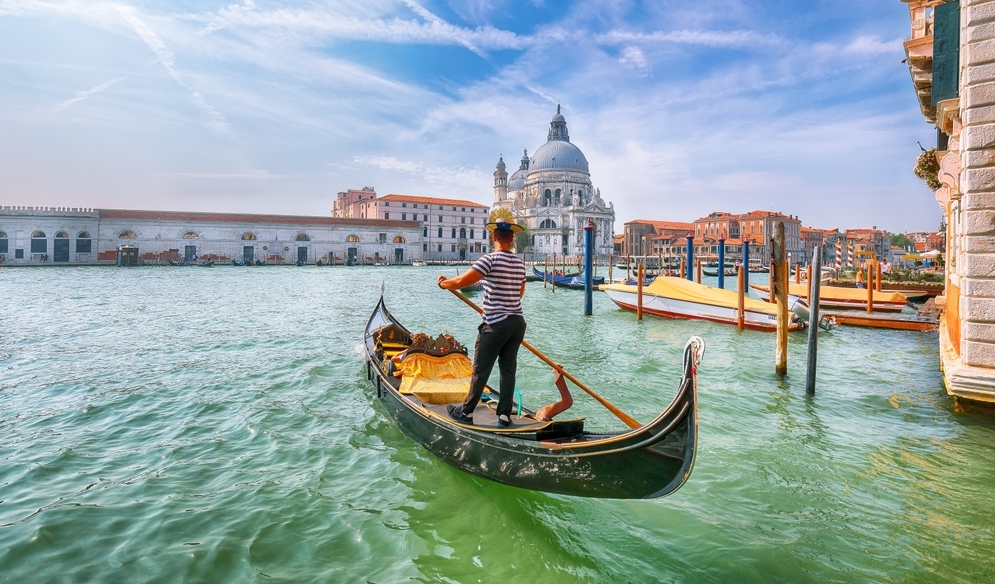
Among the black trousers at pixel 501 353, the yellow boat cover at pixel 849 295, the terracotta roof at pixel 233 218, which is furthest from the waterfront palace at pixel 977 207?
the terracotta roof at pixel 233 218

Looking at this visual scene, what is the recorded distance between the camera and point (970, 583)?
84.5 inches

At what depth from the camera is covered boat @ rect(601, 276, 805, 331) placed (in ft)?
32.0

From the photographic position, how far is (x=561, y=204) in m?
59.0

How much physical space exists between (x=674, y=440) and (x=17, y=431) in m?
4.83

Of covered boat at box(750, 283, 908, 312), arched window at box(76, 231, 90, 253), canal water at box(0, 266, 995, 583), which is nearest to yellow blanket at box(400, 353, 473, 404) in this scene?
canal water at box(0, 266, 995, 583)

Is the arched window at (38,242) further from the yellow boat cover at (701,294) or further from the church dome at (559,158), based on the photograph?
the church dome at (559,158)

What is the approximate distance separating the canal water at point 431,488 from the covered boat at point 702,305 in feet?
10.2

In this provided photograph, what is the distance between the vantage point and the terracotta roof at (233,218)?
122ft

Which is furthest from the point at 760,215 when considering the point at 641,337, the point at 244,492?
the point at 244,492

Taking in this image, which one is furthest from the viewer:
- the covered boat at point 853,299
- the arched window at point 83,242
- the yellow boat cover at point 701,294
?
the arched window at point 83,242

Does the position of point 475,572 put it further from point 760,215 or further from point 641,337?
point 760,215

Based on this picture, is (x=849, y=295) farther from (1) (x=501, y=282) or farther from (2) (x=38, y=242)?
(2) (x=38, y=242)

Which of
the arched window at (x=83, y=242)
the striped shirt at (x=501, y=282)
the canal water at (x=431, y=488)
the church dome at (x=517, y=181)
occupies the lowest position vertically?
the canal water at (x=431, y=488)

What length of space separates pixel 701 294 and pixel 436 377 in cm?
860
